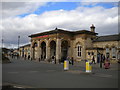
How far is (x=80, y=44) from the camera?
3794 cm

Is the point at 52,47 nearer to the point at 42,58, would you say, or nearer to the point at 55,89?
the point at 42,58

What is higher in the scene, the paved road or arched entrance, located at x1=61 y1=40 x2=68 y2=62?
arched entrance, located at x1=61 y1=40 x2=68 y2=62

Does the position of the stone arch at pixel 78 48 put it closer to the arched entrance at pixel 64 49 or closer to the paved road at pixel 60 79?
the arched entrance at pixel 64 49

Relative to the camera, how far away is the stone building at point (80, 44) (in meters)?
33.8

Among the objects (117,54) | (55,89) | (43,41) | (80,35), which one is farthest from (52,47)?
(55,89)

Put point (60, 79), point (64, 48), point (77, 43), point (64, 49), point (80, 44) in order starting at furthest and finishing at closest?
point (64, 49) → point (64, 48) → point (77, 43) → point (80, 44) → point (60, 79)

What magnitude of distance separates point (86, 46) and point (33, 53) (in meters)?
17.4

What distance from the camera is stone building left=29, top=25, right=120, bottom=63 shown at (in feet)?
111

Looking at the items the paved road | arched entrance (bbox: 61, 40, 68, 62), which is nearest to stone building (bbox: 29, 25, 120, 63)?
arched entrance (bbox: 61, 40, 68, 62)

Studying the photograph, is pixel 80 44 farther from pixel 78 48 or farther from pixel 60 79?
pixel 60 79

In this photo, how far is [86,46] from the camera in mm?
37094

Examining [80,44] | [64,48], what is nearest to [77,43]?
[80,44]

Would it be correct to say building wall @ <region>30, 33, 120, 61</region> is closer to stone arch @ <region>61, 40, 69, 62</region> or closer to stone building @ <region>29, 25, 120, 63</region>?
stone building @ <region>29, 25, 120, 63</region>

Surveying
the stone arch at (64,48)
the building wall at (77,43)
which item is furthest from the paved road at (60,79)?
the stone arch at (64,48)
